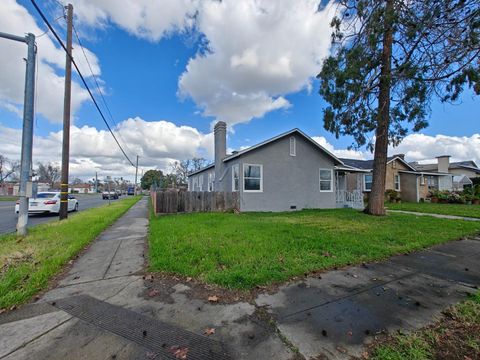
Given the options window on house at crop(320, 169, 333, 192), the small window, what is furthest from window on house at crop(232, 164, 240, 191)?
window on house at crop(320, 169, 333, 192)

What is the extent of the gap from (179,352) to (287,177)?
41.4ft

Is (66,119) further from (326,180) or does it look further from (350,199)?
(350,199)

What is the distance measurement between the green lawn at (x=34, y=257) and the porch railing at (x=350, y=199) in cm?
1540

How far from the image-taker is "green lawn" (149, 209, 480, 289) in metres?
3.98

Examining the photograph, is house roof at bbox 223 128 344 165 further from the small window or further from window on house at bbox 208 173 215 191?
window on house at bbox 208 173 215 191

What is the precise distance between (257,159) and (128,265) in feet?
31.7

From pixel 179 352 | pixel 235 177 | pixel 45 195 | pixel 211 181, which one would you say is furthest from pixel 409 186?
pixel 45 195

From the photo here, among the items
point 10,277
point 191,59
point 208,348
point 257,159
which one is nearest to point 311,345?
point 208,348

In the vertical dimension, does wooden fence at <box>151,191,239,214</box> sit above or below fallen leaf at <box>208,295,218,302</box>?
above

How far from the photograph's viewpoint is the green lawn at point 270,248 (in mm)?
3984

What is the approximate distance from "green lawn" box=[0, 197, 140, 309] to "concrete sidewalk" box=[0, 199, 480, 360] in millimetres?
322

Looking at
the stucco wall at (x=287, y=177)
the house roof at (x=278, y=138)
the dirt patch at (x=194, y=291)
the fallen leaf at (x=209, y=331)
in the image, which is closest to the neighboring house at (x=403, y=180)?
the house roof at (x=278, y=138)

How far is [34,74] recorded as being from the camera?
6984 millimetres

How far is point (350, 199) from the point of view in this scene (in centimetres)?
1720
